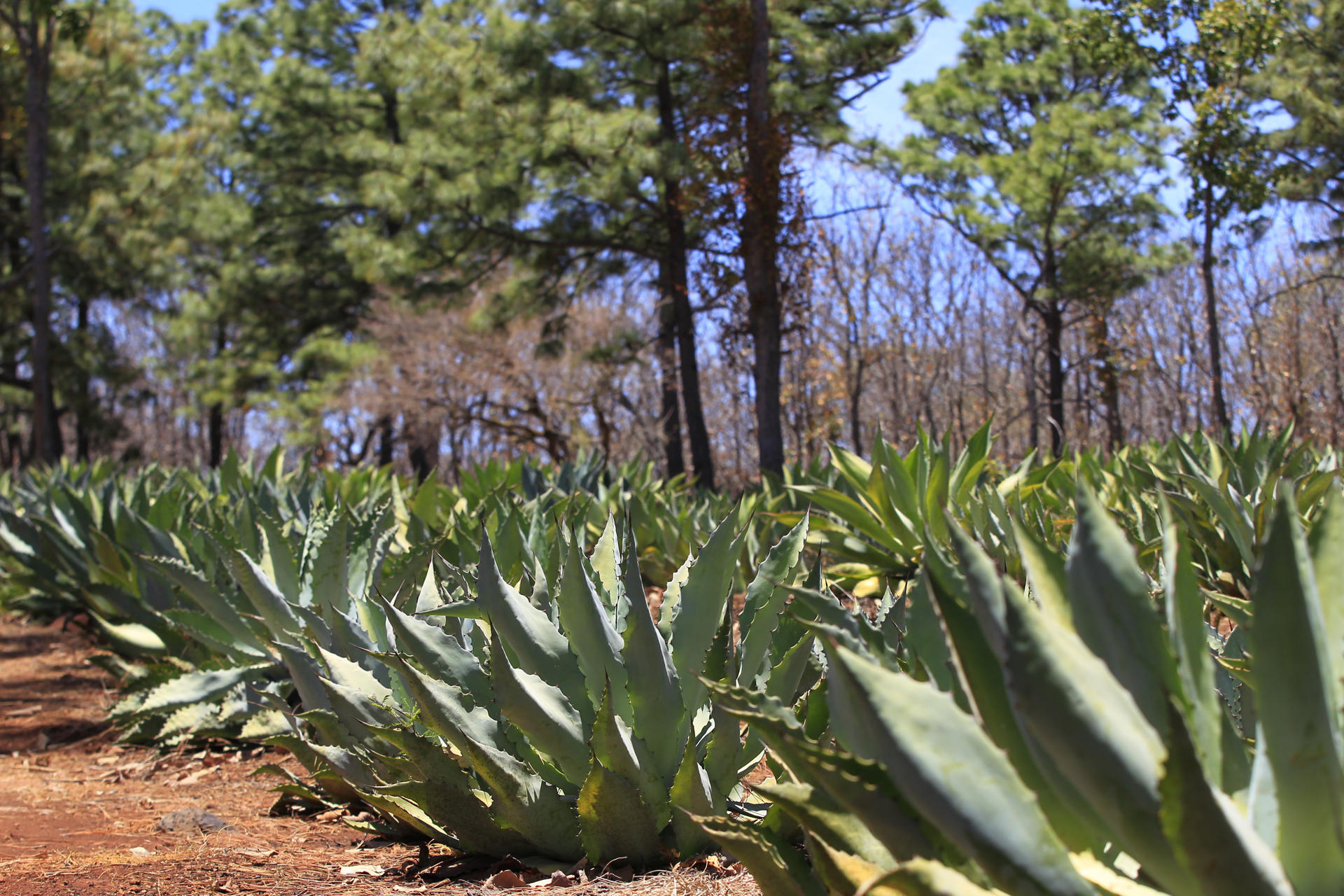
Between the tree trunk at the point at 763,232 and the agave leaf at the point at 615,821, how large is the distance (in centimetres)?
755

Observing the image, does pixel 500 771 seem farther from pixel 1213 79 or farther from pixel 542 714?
pixel 1213 79

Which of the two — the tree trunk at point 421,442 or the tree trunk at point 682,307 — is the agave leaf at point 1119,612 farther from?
the tree trunk at point 421,442

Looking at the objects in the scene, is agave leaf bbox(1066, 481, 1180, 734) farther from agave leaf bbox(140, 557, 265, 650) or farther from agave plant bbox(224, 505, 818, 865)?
agave leaf bbox(140, 557, 265, 650)

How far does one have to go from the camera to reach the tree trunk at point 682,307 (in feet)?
46.1

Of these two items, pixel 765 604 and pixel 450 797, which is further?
pixel 765 604

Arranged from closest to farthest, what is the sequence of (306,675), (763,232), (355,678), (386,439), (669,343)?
(355,678), (306,675), (763,232), (669,343), (386,439)

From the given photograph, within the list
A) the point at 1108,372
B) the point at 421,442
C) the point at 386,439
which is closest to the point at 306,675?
the point at 1108,372

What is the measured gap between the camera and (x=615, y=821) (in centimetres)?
182

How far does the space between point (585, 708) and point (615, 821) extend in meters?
0.22

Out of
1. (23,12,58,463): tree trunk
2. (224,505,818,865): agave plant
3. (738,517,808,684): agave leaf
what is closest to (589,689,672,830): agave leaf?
(224,505,818,865): agave plant

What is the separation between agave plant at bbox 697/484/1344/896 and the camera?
96cm

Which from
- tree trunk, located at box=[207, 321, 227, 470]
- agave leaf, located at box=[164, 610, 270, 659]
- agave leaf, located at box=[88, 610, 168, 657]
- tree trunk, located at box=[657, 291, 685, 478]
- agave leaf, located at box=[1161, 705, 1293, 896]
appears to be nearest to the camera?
agave leaf, located at box=[1161, 705, 1293, 896]

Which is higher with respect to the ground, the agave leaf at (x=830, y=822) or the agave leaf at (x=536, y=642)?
the agave leaf at (x=536, y=642)

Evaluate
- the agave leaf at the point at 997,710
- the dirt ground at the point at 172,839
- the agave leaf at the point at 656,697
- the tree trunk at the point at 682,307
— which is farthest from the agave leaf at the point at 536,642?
the tree trunk at the point at 682,307
